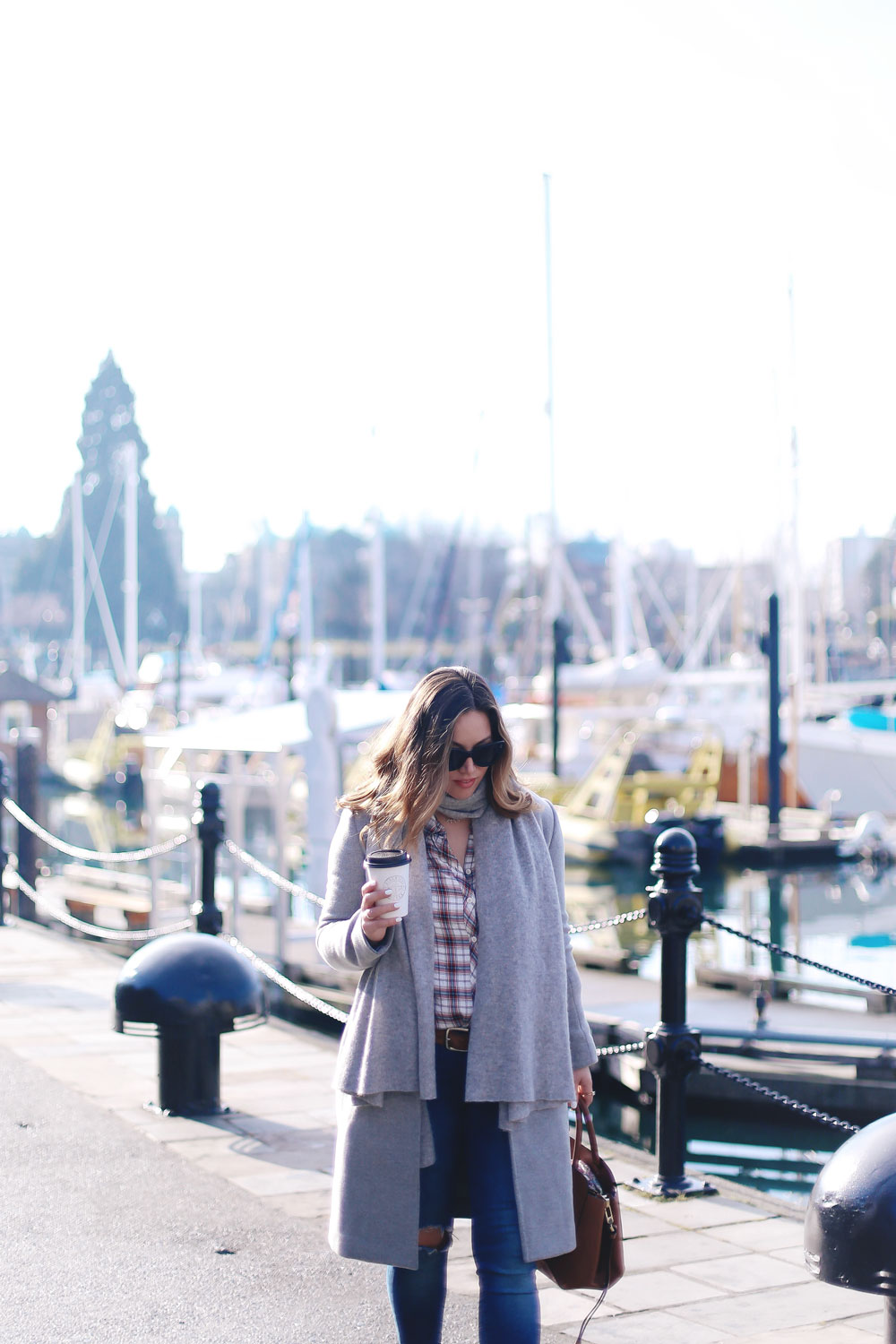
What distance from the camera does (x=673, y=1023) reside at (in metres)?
5.84

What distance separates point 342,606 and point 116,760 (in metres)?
54.4

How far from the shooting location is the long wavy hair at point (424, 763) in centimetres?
343

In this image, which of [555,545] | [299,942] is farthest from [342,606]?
[299,942]

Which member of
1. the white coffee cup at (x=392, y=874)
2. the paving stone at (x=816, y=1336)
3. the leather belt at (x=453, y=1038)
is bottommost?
the paving stone at (x=816, y=1336)

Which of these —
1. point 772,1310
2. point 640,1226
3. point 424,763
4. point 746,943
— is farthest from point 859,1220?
point 746,943

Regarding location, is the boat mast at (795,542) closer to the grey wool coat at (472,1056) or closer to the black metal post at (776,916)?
the black metal post at (776,916)

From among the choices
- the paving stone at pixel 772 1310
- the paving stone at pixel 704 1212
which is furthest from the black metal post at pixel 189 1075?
the paving stone at pixel 772 1310

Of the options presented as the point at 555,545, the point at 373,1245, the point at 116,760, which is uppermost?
the point at 555,545

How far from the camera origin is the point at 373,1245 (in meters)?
3.33

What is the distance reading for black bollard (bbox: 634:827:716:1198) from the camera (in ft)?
18.9

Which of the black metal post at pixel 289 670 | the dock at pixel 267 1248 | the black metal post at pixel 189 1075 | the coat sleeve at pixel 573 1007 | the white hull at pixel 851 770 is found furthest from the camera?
the white hull at pixel 851 770

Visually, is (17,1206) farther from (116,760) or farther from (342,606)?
(342,606)

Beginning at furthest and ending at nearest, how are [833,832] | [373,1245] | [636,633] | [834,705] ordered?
[636,633]
[834,705]
[833,832]
[373,1245]

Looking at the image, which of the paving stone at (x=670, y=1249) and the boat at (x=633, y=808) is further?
the boat at (x=633, y=808)
